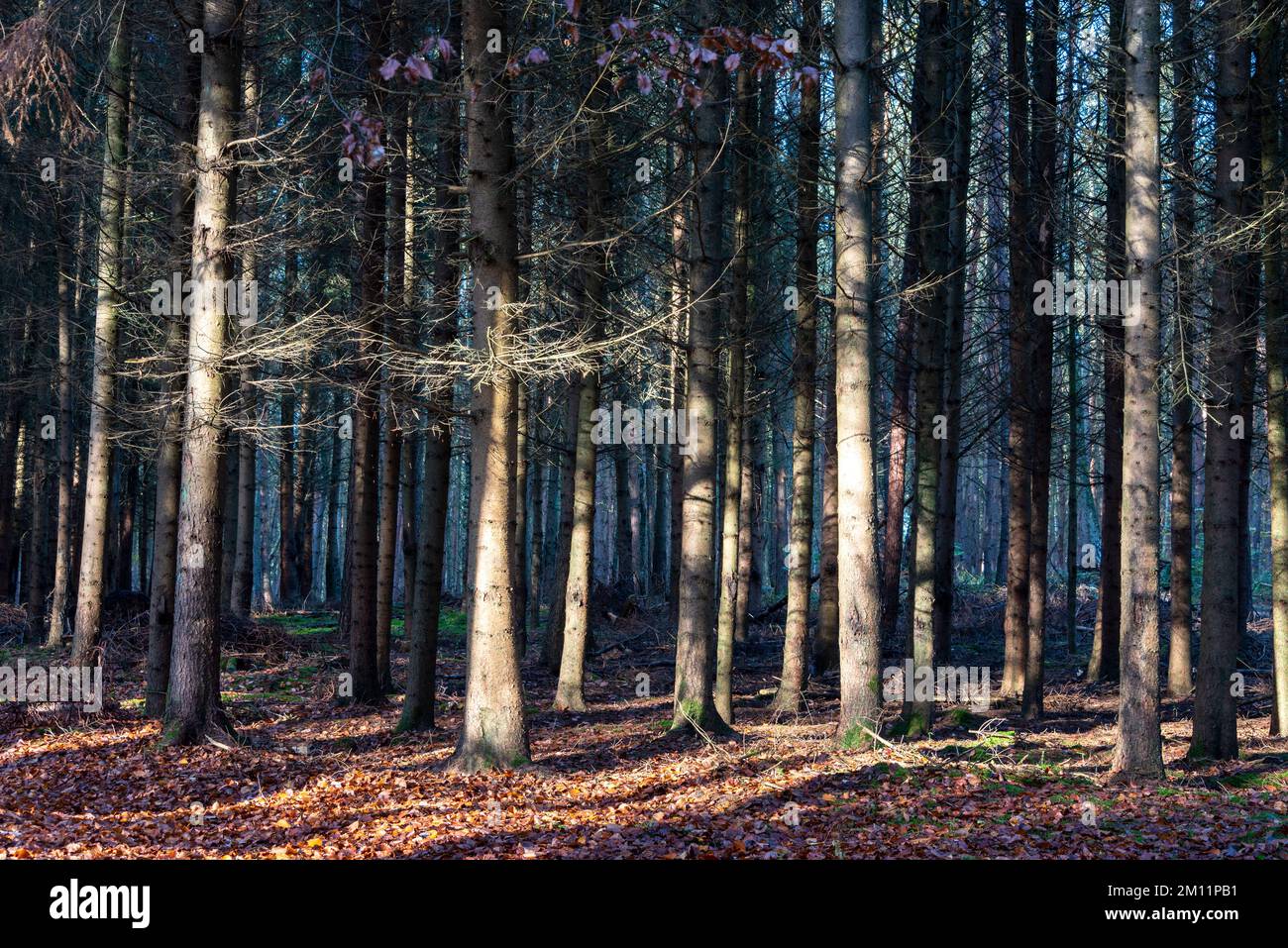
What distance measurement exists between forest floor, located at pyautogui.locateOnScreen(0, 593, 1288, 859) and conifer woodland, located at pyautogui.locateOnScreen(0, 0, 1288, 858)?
0.06m

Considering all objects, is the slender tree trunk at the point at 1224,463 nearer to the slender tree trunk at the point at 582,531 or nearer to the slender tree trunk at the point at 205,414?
the slender tree trunk at the point at 582,531

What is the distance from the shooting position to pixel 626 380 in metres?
16.2

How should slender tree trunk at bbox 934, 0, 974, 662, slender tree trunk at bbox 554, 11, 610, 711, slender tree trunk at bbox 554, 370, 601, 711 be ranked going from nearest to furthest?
slender tree trunk at bbox 934, 0, 974, 662
slender tree trunk at bbox 554, 11, 610, 711
slender tree trunk at bbox 554, 370, 601, 711

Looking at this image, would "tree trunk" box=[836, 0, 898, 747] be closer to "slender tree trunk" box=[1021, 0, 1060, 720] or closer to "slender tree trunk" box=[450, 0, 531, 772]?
"slender tree trunk" box=[450, 0, 531, 772]

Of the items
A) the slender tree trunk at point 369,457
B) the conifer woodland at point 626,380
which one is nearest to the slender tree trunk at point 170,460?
the conifer woodland at point 626,380

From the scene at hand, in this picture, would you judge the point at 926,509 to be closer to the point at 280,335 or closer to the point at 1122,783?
the point at 1122,783

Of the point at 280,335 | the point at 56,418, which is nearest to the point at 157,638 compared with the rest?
the point at 280,335

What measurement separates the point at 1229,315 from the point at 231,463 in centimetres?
2035

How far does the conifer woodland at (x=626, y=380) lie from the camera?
8.34 meters

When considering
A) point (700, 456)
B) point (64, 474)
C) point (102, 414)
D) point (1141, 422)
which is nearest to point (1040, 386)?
point (1141, 422)

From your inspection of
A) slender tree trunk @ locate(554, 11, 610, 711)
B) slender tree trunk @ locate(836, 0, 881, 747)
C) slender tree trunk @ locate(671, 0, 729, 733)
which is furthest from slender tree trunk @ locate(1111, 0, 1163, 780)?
slender tree trunk @ locate(554, 11, 610, 711)

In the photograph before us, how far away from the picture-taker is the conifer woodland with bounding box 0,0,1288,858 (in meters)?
8.34

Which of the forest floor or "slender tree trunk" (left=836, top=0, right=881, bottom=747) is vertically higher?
"slender tree trunk" (left=836, top=0, right=881, bottom=747)

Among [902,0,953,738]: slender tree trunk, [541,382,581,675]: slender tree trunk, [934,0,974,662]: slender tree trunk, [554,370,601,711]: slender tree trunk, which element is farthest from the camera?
[541,382,581,675]: slender tree trunk
